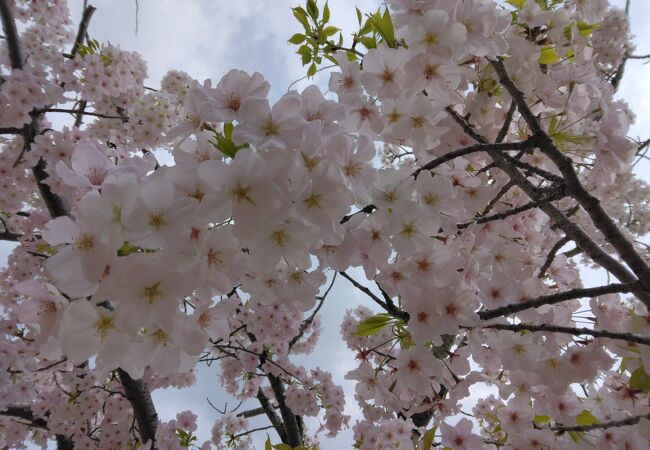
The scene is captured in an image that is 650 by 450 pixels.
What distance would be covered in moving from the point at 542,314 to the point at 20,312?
1.82 metres

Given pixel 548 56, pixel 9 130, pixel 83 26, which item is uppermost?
pixel 83 26

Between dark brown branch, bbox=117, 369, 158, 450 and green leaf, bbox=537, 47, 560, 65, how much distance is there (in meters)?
4.15

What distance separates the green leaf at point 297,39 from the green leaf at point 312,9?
0.10m

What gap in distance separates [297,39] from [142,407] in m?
3.70

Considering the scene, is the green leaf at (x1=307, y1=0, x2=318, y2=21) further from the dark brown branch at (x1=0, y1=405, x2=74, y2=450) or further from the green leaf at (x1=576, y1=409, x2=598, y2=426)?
the dark brown branch at (x1=0, y1=405, x2=74, y2=450)

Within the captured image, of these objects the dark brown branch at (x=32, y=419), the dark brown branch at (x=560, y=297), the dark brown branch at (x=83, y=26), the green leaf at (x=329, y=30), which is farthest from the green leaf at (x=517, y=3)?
the dark brown branch at (x=32, y=419)

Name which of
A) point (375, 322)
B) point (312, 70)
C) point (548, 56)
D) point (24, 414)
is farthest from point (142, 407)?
point (548, 56)

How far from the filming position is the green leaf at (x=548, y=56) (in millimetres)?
1766

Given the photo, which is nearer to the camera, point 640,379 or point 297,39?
point 640,379

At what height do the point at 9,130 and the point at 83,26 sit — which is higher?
the point at 83,26

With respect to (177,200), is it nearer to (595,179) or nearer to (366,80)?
(366,80)

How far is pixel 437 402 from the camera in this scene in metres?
2.33

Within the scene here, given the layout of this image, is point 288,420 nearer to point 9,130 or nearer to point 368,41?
point 9,130

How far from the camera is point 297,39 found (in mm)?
2158
